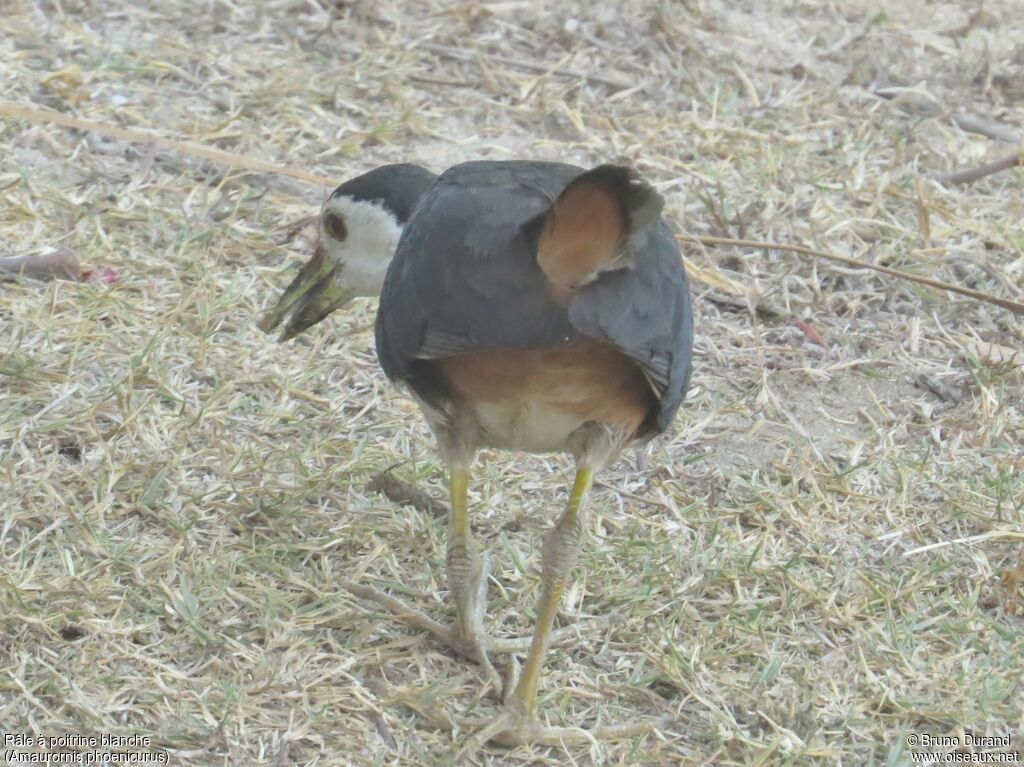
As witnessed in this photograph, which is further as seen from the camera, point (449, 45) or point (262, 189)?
point (449, 45)

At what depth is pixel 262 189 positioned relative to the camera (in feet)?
18.5

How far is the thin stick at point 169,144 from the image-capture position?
5.59 metres

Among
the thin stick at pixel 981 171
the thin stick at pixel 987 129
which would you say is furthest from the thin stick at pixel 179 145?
the thin stick at pixel 987 129

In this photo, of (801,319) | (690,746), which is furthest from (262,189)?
(690,746)

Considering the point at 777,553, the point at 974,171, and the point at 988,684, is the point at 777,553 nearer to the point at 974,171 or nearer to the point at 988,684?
the point at 988,684

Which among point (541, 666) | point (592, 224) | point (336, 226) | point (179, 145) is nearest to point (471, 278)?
point (592, 224)

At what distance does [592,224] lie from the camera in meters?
3.06

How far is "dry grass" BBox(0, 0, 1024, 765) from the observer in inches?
141

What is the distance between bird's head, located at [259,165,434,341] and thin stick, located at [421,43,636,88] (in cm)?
211

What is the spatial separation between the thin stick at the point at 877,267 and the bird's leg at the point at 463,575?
2.10 metres

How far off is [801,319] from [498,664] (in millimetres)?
2057

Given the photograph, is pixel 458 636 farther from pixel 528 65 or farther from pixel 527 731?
pixel 528 65

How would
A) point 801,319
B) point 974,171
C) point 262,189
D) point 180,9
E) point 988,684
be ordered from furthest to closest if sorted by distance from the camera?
1. point 180,9
2. point 974,171
3. point 262,189
4. point 801,319
5. point 988,684

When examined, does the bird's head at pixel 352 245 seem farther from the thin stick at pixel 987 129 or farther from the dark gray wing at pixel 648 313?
the thin stick at pixel 987 129
